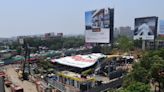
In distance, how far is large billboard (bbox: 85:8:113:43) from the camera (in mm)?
42022

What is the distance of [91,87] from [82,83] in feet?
3.87

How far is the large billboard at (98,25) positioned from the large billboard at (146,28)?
9.01m

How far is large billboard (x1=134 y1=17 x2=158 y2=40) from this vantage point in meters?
44.1

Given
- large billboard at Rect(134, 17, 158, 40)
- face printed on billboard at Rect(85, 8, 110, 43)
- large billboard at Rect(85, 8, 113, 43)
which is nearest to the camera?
large billboard at Rect(85, 8, 113, 43)

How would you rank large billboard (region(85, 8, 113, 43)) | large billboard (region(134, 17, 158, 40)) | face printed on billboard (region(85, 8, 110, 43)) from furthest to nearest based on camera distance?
large billboard (region(134, 17, 158, 40)) < face printed on billboard (region(85, 8, 110, 43)) < large billboard (region(85, 8, 113, 43))

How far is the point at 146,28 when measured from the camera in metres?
45.6

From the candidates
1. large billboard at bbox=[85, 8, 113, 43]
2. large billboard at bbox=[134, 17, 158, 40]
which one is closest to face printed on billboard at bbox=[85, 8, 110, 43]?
large billboard at bbox=[85, 8, 113, 43]

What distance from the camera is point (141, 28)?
153 ft

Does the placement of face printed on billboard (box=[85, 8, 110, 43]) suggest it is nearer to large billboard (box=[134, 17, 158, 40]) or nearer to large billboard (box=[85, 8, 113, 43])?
large billboard (box=[85, 8, 113, 43])

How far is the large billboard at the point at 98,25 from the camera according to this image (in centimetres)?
4202

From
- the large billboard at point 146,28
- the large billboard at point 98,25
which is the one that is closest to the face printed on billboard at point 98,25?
the large billboard at point 98,25

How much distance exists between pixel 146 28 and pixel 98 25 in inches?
436

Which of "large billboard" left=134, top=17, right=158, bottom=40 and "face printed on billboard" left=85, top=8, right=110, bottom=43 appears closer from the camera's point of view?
"face printed on billboard" left=85, top=8, right=110, bottom=43

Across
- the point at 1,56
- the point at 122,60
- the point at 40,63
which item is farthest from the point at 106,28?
the point at 1,56
